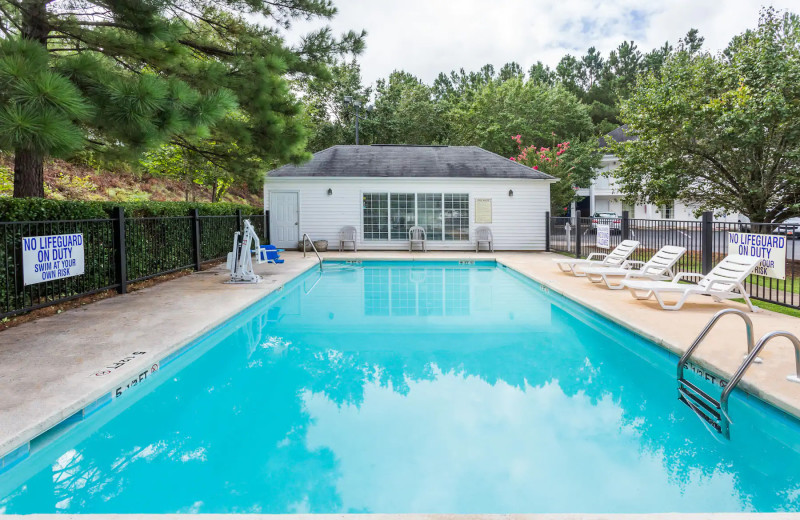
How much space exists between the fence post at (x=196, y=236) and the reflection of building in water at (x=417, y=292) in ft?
11.9

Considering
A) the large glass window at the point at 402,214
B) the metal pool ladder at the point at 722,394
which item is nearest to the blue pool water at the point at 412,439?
the metal pool ladder at the point at 722,394

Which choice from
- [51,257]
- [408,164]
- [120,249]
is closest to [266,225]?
[408,164]

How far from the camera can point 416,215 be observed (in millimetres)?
17344

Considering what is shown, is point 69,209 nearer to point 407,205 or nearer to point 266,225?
point 266,225

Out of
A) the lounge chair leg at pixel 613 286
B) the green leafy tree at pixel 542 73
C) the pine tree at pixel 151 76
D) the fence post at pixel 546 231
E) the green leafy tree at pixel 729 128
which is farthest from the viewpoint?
the green leafy tree at pixel 542 73

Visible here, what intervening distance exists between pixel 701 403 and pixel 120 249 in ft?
25.0

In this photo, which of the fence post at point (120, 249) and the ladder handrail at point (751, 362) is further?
the fence post at point (120, 249)

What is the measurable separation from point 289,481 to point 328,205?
48.8 ft

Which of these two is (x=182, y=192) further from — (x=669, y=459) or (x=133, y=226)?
(x=669, y=459)

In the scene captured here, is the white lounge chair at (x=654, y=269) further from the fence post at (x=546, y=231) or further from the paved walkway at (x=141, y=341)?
the fence post at (x=546, y=231)

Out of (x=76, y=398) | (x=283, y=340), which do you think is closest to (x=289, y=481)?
(x=76, y=398)

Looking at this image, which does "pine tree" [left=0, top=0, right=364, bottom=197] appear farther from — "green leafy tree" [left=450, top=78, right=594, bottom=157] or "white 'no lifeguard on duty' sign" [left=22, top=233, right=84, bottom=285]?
"green leafy tree" [left=450, top=78, right=594, bottom=157]

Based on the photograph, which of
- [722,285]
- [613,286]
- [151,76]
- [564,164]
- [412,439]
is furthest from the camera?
[564,164]

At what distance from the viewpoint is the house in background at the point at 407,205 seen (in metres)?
17.1
